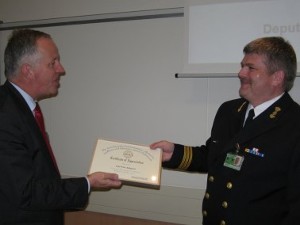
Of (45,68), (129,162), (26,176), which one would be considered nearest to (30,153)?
(26,176)

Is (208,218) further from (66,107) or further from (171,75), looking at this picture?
(66,107)

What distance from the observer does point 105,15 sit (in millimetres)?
2502

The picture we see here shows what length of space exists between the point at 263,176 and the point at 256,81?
1.68ft

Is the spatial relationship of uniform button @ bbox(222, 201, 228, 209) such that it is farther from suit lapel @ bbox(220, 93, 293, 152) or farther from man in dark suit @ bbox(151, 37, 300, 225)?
suit lapel @ bbox(220, 93, 293, 152)

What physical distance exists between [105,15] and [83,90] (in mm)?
662

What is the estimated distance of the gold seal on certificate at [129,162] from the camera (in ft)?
6.24

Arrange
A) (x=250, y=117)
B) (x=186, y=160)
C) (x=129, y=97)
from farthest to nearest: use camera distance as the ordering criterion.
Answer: (x=129, y=97) < (x=186, y=160) < (x=250, y=117)

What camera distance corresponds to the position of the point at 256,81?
168 centimetres

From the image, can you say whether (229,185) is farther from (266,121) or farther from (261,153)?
(266,121)

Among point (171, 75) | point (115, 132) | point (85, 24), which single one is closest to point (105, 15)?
point (85, 24)

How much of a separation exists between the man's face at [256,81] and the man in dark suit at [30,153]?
94 centimetres

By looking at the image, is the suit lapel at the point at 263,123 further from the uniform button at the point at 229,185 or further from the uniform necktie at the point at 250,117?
the uniform button at the point at 229,185

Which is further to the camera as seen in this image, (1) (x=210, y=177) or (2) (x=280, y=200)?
(1) (x=210, y=177)

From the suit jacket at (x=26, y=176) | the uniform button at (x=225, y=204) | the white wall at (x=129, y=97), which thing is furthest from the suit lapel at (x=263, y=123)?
the suit jacket at (x=26, y=176)
